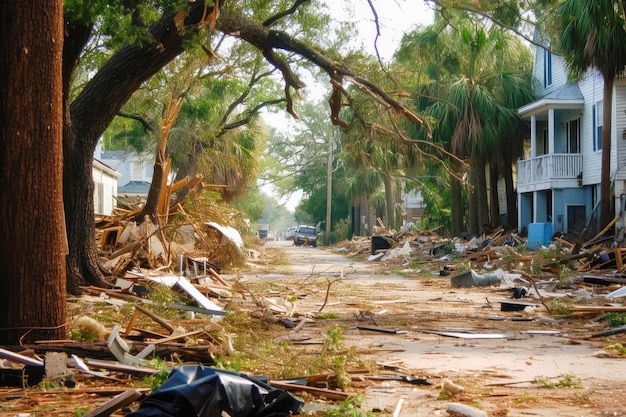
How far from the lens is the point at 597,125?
29.9m

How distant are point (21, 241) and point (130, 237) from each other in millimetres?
11954

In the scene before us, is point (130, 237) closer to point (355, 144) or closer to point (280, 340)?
point (355, 144)

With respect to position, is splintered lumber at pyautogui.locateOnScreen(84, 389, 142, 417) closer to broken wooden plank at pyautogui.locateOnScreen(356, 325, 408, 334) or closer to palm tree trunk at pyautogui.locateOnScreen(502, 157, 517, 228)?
broken wooden plank at pyautogui.locateOnScreen(356, 325, 408, 334)

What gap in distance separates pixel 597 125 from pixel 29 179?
26.0m

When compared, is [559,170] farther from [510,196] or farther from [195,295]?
[195,295]

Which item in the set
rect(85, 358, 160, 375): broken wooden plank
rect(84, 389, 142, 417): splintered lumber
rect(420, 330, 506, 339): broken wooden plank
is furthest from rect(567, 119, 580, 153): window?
rect(84, 389, 142, 417): splintered lumber

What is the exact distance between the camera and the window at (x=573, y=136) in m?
32.9

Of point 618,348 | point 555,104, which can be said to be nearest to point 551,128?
point 555,104

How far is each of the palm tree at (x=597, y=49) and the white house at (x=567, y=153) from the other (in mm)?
2144

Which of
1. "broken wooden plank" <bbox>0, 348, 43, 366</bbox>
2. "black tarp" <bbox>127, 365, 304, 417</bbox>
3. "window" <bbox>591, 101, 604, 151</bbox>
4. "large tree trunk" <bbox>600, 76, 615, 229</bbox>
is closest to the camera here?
"black tarp" <bbox>127, 365, 304, 417</bbox>

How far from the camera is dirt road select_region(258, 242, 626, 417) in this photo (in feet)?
20.0

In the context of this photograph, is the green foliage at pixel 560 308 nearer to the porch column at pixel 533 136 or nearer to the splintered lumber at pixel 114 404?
the splintered lumber at pixel 114 404

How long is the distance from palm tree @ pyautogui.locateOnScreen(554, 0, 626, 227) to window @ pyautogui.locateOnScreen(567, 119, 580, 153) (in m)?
6.98

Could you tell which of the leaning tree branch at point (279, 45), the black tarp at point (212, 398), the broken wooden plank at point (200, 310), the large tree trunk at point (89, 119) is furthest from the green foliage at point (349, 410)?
the leaning tree branch at point (279, 45)
